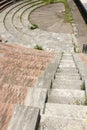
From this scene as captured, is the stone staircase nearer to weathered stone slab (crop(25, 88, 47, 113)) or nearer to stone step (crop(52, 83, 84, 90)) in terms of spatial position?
stone step (crop(52, 83, 84, 90))

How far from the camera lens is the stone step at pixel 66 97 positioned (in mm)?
4919

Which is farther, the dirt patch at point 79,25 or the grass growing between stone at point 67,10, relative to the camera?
the grass growing between stone at point 67,10

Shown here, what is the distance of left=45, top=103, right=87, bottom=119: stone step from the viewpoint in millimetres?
4293

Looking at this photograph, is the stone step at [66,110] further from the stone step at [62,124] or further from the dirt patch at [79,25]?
the dirt patch at [79,25]

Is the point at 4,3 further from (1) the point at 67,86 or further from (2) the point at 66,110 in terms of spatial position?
(2) the point at 66,110

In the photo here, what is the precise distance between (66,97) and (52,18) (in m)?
16.9

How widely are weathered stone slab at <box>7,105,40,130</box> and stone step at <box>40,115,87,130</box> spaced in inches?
6.1

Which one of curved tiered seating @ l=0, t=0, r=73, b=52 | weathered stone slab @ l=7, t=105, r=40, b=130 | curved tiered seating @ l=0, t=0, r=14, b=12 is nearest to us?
weathered stone slab @ l=7, t=105, r=40, b=130

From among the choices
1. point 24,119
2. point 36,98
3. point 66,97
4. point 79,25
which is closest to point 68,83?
point 66,97

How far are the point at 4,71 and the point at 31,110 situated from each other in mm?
3426

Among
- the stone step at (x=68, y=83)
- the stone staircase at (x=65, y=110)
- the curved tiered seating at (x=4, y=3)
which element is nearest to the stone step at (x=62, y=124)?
the stone staircase at (x=65, y=110)

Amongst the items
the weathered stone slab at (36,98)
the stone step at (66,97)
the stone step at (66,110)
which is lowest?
the stone step at (66,97)

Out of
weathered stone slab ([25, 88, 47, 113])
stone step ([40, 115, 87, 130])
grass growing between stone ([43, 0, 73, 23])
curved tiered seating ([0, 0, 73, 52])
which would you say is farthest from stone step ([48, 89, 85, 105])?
grass growing between stone ([43, 0, 73, 23])

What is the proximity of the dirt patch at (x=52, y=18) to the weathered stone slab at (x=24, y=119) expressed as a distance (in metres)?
15.6
